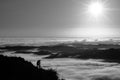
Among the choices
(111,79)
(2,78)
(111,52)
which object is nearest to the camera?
(2,78)

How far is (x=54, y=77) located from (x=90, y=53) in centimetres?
4640

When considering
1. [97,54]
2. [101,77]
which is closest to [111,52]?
[97,54]

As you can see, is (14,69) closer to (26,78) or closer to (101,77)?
(26,78)

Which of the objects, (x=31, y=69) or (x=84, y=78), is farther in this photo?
(x=84, y=78)

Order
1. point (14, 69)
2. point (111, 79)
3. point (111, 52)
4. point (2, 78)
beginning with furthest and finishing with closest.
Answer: point (111, 52)
point (111, 79)
point (14, 69)
point (2, 78)

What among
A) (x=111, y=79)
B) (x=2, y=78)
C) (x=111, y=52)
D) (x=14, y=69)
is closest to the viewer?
(x=2, y=78)

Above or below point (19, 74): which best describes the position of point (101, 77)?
below

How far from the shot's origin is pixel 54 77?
19953 millimetres

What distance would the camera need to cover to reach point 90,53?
6525 cm

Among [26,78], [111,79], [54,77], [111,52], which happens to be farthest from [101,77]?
[111,52]

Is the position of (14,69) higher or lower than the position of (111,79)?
higher

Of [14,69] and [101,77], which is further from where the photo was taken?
[101,77]

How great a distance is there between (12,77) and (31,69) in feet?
8.47

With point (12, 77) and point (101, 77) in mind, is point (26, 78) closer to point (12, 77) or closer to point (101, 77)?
point (12, 77)
